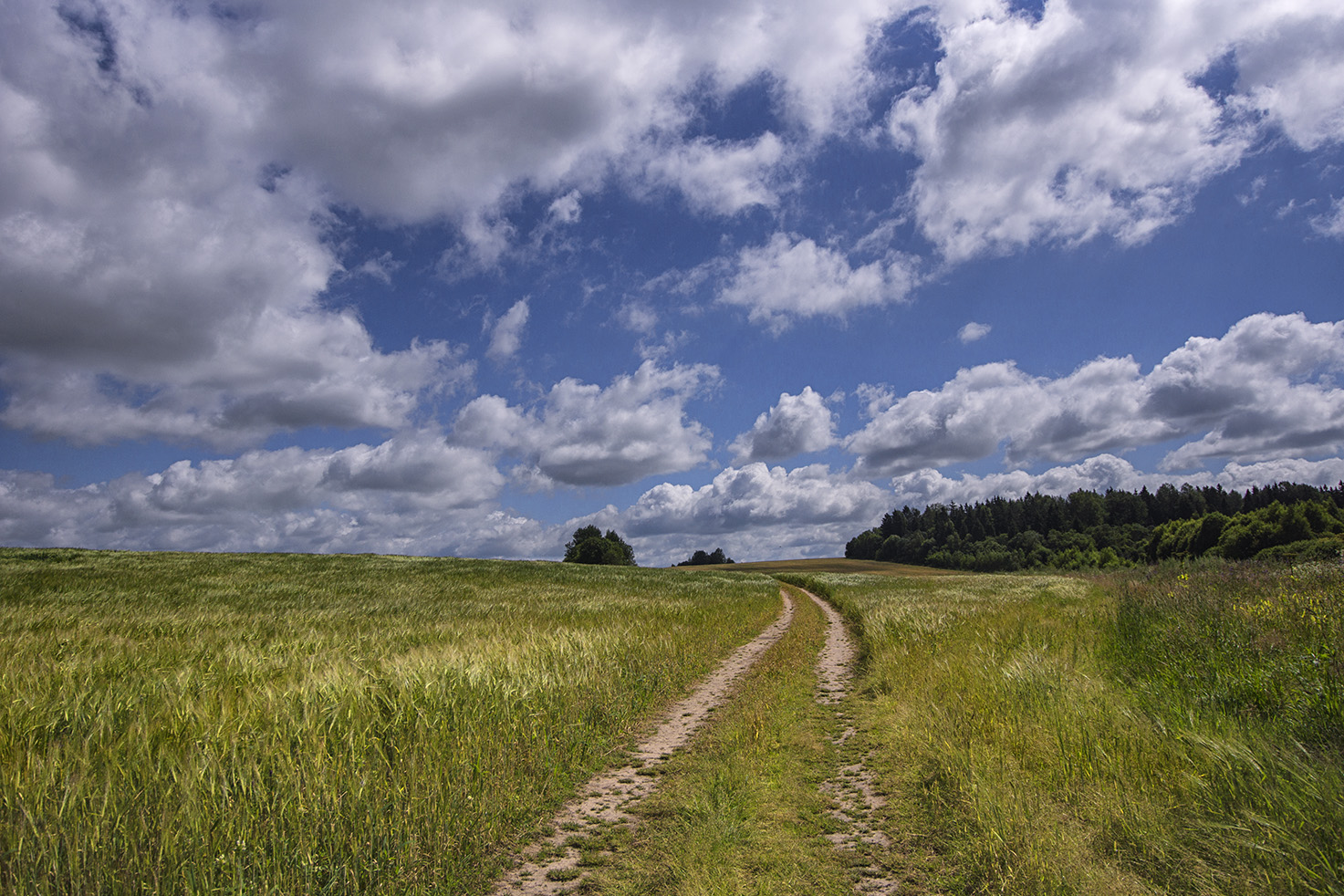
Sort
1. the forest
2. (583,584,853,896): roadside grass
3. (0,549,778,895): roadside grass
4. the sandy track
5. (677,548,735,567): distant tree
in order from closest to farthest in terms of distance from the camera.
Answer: (0,549,778,895): roadside grass → (583,584,853,896): roadside grass → the sandy track → the forest → (677,548,735,567): distant tree

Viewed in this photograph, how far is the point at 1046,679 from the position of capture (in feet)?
27.2

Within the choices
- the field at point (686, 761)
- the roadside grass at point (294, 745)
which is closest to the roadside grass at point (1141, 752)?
the field at point (686, 761)

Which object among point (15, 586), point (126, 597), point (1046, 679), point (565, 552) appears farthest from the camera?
point (565, 552)

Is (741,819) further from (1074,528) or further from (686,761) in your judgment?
(1074,528)

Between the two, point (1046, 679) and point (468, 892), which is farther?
point (1046, 679)

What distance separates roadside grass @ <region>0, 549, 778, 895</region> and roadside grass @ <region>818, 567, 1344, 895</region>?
3.93 metres

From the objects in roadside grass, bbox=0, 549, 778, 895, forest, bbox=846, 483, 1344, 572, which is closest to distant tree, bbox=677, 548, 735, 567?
forest, bbox=846, 483, 1344, 572

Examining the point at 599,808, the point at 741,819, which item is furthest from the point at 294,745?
the point at 741,819

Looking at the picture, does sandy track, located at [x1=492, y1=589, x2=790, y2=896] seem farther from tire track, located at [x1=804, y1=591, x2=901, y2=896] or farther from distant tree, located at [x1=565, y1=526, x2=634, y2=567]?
distant tree, located at [x1=565, y1=526, x2=634, y2=567]

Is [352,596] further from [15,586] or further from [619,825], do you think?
[619,825]

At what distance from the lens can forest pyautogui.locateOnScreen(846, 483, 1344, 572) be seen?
104 meters

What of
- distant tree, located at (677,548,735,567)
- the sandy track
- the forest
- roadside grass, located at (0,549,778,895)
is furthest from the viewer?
distant tree, located at (677,548,735,567)

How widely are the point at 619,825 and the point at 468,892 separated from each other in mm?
1553

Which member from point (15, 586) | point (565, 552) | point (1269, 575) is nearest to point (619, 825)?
point (1269, 575)
